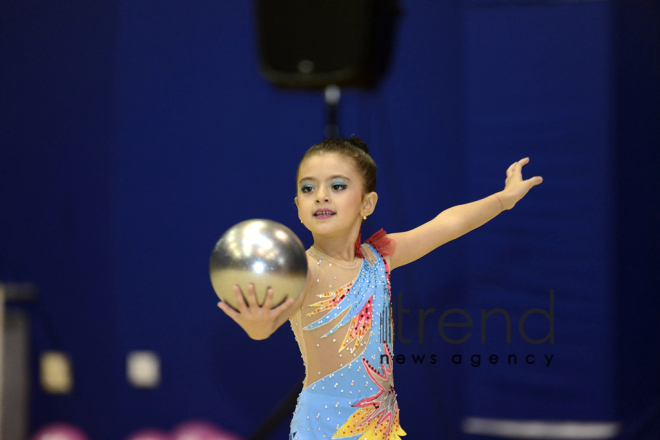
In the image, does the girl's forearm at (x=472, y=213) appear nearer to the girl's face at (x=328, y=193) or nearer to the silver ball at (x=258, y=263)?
the girl's face at (x=328, y=193)

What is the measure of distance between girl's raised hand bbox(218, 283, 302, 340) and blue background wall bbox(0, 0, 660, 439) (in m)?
1.34

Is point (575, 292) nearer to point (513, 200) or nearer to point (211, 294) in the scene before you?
point (513, 200)

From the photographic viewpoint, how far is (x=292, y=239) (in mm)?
1328

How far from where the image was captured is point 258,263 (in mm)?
1254

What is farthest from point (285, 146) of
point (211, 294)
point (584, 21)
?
point (584, 21)

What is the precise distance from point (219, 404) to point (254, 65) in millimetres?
1515

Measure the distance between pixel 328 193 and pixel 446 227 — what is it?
48 centimetres

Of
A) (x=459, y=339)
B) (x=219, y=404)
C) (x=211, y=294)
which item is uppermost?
(x=211, y=294)

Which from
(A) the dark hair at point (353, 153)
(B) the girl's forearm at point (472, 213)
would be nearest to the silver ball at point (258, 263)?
(A) the dark hair at point (353, 153)

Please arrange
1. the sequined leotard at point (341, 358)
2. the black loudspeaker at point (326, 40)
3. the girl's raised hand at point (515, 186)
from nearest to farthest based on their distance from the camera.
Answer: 1. the sequined leotard at point (341, 358)
2. the girl's raised hand at point (515, 186)
3. the black loudspeaker at point (326, 40)

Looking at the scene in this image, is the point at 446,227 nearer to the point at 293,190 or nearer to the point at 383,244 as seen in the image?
the point at 383,244

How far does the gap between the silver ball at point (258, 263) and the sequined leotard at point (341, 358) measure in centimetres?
30

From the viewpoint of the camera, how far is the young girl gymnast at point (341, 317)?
1.60 meters

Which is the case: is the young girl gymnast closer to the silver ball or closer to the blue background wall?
the silver ball
